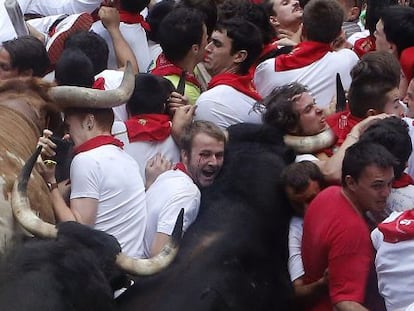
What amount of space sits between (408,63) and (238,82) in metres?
1.30

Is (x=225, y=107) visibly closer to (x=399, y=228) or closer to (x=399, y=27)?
(x=399, y=27)

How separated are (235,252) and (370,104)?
144cm

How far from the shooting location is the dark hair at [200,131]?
703 centimetres

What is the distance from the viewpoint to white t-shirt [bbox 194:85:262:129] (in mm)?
7605

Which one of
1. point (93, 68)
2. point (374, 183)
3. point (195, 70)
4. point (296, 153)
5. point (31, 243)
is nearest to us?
point (31, 243)

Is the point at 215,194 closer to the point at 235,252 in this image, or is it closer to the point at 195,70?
the point at 235,252

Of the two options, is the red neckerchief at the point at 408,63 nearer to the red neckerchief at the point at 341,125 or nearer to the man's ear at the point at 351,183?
the red neckerchief at the point at 341,125

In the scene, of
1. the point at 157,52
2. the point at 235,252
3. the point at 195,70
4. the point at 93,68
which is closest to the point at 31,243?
the point at 235,252

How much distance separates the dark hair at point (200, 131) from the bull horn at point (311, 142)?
439 millimetres

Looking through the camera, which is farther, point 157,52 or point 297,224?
point 157,52

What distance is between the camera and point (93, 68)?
775 centimetres

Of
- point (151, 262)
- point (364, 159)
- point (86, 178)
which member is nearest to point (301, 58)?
point (364, 159)

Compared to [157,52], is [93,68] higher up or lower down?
higher up

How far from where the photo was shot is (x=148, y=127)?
7.34 m
